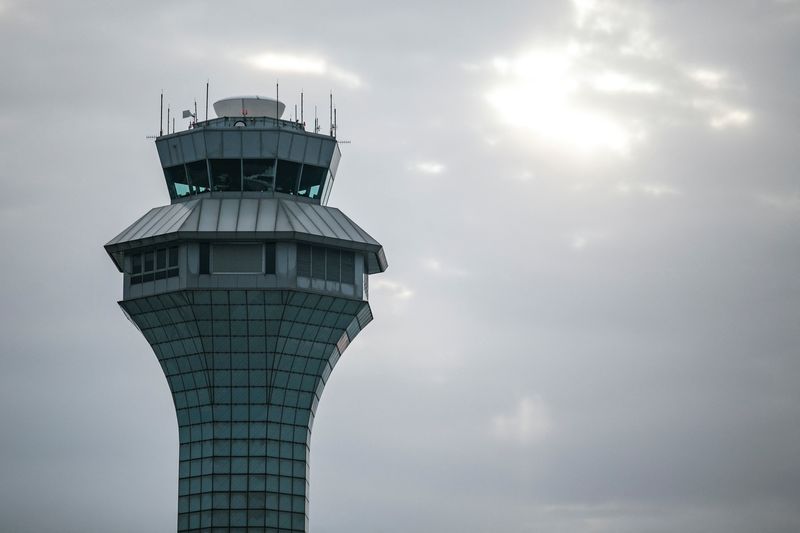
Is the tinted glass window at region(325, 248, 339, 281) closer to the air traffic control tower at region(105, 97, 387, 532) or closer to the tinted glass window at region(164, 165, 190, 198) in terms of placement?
the air traffic control tower at region(105, 97, 387, 532)

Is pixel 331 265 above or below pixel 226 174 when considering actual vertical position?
below

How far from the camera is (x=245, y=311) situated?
172500 millimetres

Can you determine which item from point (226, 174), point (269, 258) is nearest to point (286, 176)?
point (226, 174)

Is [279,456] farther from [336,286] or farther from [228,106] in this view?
[228,106]

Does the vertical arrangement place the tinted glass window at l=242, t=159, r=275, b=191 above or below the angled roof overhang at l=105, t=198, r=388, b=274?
above

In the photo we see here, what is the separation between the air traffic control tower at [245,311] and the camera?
173 meters

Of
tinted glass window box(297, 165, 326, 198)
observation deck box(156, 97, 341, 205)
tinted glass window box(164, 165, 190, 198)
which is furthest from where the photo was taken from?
tinted glass window box(164, 165, 190, 198)

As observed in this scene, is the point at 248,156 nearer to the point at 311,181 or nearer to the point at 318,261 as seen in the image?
the point at 311,181

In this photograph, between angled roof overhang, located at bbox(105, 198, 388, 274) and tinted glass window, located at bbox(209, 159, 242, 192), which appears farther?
tinted glass window, located at bbox(209, 159, 242, 192)

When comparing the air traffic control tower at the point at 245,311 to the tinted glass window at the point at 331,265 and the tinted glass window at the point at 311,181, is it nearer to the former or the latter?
the tinted glass window at the point at 331,265

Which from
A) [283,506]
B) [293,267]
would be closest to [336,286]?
[293,267]

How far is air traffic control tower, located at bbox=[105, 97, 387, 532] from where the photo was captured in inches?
6801

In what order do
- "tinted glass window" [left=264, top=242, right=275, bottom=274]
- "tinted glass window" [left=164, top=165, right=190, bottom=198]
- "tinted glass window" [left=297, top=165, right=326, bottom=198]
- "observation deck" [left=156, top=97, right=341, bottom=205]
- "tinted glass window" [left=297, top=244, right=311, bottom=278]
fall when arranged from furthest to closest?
"tinted glass window" [left=164, top=165, right=190, bottom=198] → "tinted glass window" [left=297, top=165, right=326, bottom=198] → "observation deck" [left=156, top=97, right=341, bottom=205] → "tinted glass window" [left=297, top=244, right=311, bottom=278] → "tinted glass window" [left=264, top=242, right=275, bottom=274]

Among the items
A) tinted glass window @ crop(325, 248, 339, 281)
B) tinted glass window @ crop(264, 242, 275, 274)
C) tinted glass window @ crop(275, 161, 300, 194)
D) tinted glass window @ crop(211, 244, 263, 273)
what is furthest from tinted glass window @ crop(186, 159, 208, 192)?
tinted glass window @ crop(325, 248, 339, 281)
